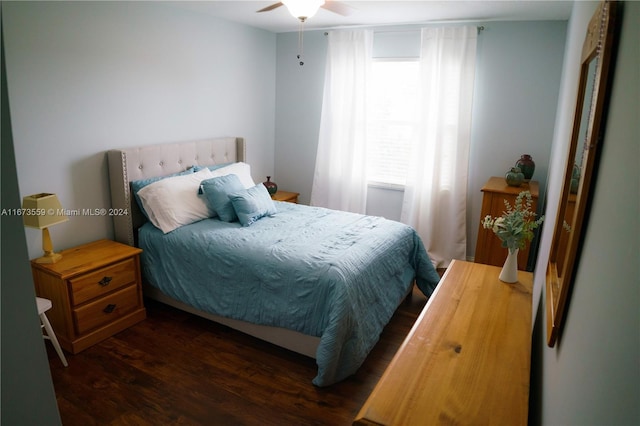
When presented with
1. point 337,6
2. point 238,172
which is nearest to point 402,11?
point 337,6

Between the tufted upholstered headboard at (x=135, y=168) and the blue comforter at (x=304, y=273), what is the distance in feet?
0.53

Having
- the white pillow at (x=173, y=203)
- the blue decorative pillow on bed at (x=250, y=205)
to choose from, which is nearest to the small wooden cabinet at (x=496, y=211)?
the blue decorative pillow on bed at (x=250, y=205)

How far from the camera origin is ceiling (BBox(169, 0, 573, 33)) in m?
3.27

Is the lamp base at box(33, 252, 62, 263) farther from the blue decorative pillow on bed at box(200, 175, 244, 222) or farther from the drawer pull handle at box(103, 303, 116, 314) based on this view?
the blue decorative pillow on bed at box(200, 175, 244, 222)

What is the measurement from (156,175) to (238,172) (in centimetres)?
77

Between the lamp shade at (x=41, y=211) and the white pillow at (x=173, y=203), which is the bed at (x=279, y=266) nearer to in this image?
the white pillow at (x=173, y=203)

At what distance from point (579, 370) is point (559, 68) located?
3732 millimetres

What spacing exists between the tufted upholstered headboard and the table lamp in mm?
547

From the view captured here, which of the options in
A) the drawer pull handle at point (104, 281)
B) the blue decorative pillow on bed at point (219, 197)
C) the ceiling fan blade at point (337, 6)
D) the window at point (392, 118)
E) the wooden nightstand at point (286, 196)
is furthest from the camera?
the wooden nightstand at point (286, 196)

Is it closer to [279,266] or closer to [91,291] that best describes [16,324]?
[279,266]

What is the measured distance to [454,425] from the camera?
1.13m

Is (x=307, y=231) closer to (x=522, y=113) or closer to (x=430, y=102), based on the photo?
(x=430, y=102)

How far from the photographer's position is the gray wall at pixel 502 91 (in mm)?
3787

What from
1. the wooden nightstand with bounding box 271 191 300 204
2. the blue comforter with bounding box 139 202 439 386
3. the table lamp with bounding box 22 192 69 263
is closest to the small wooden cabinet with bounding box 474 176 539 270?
the blue comforter with bounding box 139 202 439 386
